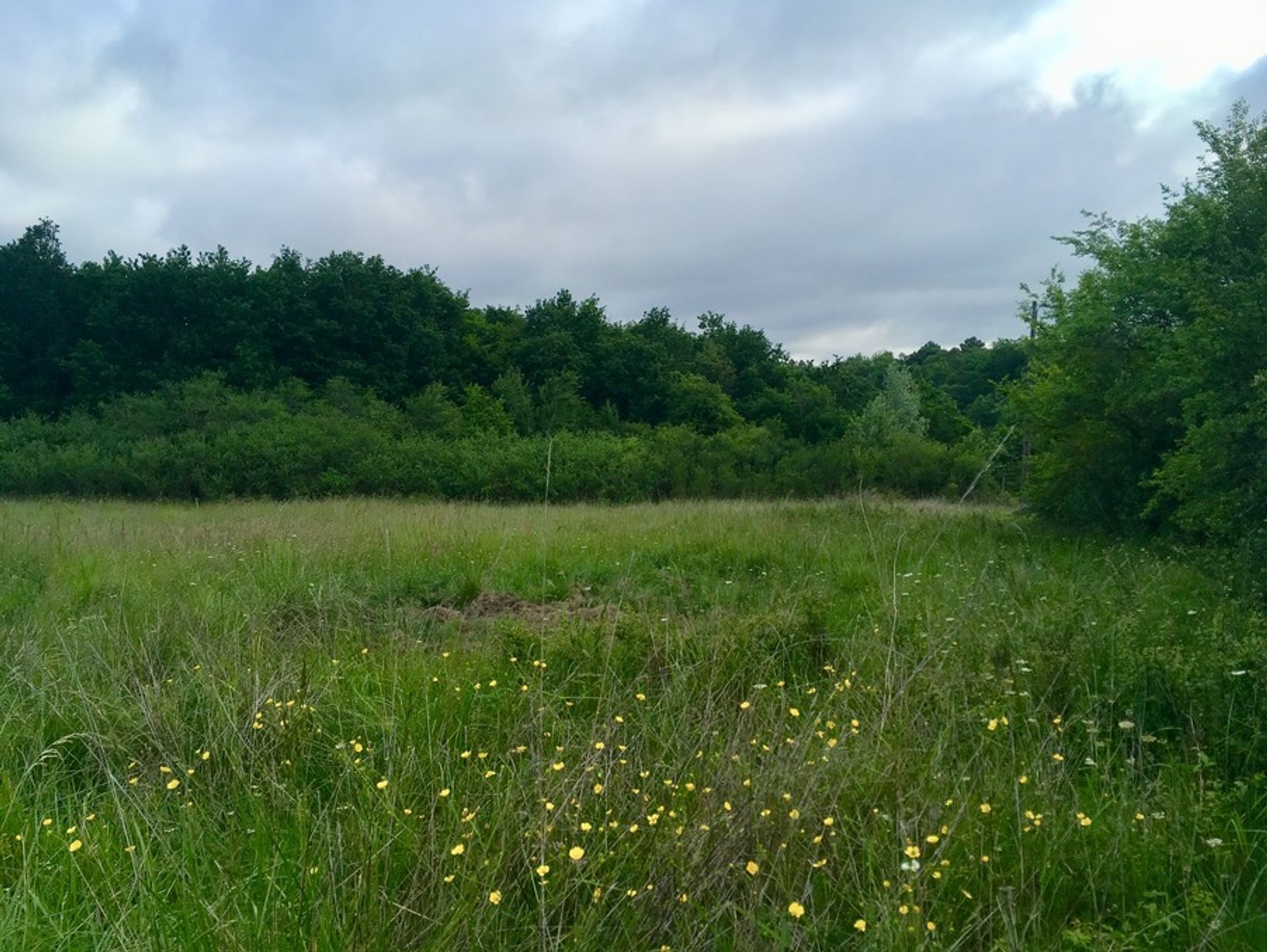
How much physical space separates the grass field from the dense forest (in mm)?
1574

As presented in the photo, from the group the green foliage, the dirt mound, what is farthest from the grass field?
the green foliage

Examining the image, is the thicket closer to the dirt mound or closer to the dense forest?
the dense forest

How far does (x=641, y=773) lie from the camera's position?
3.51 metres

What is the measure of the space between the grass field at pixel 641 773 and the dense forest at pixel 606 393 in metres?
1.57

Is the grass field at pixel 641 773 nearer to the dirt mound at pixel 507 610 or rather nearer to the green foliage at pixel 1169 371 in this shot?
the dirt mound at pixel 507 610

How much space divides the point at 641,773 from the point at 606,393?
45.9m

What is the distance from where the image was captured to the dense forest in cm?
997

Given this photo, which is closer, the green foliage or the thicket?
the green foliage

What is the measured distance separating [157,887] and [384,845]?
2.51 ft

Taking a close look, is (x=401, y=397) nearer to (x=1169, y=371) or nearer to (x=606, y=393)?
(x=606, y=393)

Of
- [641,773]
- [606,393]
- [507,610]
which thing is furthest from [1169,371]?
[606,393]

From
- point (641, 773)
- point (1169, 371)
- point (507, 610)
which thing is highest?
point (1169, 371)

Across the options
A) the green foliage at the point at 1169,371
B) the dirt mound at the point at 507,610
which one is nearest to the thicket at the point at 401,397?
the green foliage at the point at 1169,371

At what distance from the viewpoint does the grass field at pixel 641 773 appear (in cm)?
291
